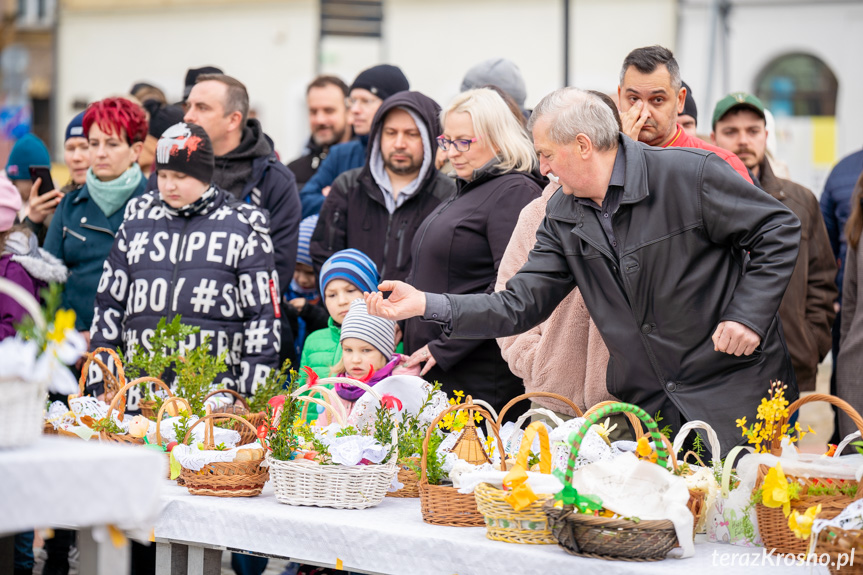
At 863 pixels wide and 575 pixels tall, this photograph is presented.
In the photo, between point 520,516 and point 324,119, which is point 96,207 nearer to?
point 324,119

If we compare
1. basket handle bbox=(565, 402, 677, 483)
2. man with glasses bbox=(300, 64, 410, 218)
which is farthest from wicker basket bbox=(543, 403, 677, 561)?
man with glasses bbox=(300, 64, 410, 218)

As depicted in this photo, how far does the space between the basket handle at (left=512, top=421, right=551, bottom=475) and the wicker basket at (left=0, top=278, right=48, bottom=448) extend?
1.13 meters

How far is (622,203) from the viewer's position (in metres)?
3.21

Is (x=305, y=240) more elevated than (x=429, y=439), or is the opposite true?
(x=305, y=240)

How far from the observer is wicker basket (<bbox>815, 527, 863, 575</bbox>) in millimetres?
2354

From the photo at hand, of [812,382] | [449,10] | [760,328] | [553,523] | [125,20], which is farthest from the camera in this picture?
[125,20]

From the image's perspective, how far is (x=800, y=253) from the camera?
463cm

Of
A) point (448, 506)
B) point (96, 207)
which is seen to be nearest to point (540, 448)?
point (448, 506)

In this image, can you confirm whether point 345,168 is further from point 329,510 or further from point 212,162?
point 329,510

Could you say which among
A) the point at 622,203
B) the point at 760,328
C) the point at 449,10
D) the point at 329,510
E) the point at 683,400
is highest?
the point at 449,10

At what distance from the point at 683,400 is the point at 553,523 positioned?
2.51 ft

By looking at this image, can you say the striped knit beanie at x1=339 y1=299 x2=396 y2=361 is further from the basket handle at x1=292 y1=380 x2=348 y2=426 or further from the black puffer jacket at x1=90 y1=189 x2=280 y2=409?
the basket handle at x1=292 y1=380 x2=348 y2=426

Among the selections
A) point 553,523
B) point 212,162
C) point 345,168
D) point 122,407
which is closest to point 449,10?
point 345,168

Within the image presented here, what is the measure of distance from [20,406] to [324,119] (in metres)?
4.23
